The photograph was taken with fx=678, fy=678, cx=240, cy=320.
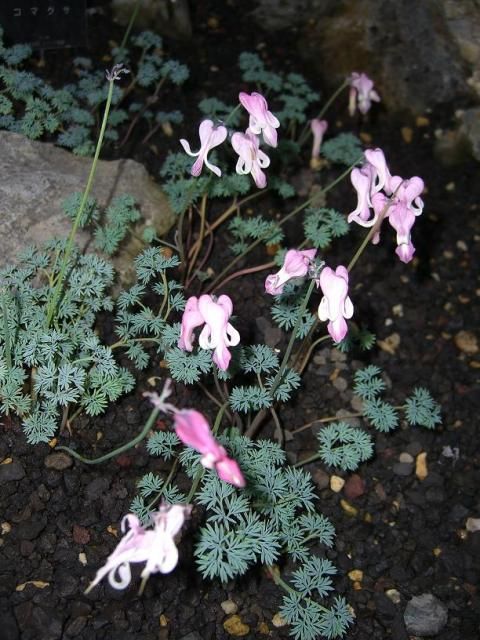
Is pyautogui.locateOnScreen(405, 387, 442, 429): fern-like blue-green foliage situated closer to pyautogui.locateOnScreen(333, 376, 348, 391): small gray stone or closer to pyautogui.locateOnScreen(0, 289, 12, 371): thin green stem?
pyautogui.locateOnScreen(333, 376, 348, 391): small gray stone

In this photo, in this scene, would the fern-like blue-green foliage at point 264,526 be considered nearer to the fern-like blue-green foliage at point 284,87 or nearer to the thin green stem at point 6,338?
the thin green stem at point 6,338

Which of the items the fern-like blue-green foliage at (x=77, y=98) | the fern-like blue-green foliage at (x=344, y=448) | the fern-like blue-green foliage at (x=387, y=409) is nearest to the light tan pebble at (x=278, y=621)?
the fern-like blue-green foliage at (x=344, y=448)

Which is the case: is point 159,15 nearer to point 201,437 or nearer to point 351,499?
point 351,499

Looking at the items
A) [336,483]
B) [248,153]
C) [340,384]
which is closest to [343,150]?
[340,384]

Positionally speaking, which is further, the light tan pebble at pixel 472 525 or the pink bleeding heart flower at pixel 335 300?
the light tan pebble at pixel 472 525

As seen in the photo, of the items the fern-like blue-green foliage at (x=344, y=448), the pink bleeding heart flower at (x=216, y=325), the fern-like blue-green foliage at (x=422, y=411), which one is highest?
the pink bleeding heart flower at (x=216, y=325)
